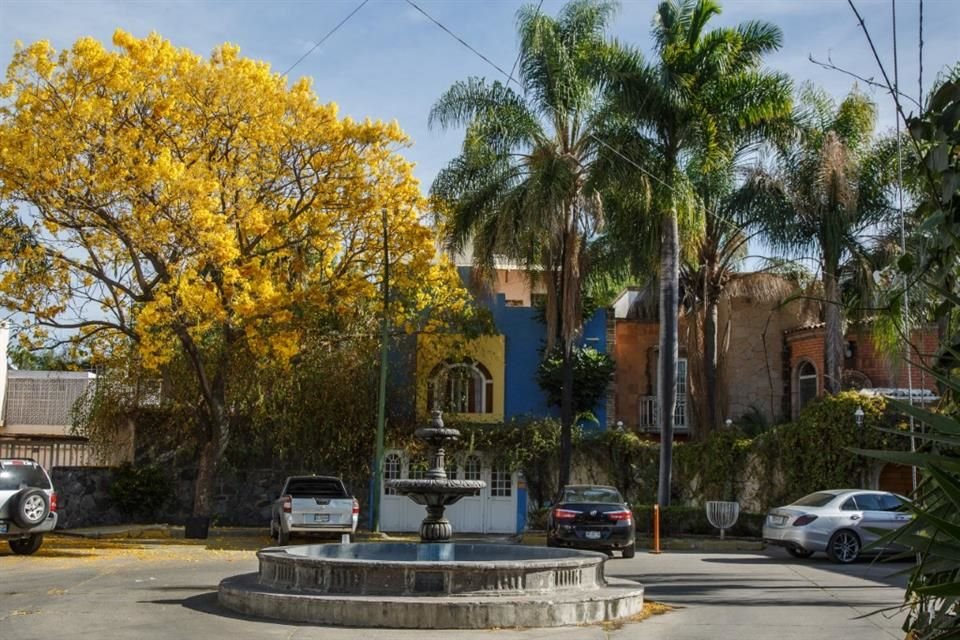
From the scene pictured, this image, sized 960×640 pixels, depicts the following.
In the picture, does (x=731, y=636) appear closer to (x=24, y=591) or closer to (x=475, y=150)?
(x=24, y=591)

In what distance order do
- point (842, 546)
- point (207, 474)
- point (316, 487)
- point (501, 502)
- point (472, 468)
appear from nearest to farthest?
point (842, 546), point (316, 487), point (207, 474), point (501, 502), point (472, 468)

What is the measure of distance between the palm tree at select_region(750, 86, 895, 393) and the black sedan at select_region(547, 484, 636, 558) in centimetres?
1043

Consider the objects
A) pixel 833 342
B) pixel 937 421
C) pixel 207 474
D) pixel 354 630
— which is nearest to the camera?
pixel 937 421

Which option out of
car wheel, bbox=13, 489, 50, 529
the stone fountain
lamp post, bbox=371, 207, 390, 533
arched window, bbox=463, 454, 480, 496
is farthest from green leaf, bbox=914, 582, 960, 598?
arched window, bbox=463, 454, 480, 496

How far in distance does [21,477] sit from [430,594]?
457 inches

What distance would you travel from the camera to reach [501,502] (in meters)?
34.7

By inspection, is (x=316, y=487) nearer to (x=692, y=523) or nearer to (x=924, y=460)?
(x=692, y=523)

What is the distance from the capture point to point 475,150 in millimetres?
31422

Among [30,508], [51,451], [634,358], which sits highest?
[634,358]

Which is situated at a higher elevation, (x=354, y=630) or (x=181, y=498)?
(x=181, y=498)

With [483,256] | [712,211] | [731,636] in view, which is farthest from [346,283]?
[731,636]

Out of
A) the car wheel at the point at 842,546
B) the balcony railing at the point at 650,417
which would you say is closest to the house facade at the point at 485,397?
the balcony railing at the point at 650,417

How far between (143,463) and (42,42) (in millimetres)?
13732

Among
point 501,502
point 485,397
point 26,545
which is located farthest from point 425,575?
point 485,397
